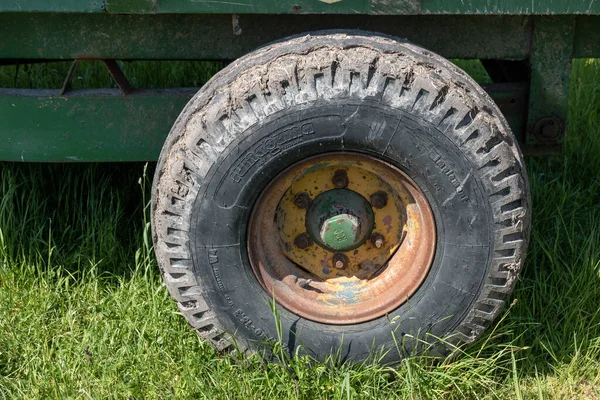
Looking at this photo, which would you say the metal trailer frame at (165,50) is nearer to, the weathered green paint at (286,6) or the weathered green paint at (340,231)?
the weathered green paint at (286,6)

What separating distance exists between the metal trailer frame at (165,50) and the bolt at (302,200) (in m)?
0.56

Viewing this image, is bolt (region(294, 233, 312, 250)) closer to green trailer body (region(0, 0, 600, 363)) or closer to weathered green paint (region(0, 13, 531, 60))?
green trailer body (region(0, 0, 600, 363))

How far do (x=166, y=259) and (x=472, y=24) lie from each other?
53.1 inches

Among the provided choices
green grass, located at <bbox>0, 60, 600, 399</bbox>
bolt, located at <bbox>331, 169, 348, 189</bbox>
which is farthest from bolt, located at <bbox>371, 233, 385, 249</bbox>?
green grass, located at <bbox>0, 60, 600, 399</bbox>

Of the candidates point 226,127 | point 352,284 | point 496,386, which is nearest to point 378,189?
point 352,284

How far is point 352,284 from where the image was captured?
2955mm

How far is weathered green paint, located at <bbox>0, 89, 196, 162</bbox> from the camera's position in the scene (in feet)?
9.80

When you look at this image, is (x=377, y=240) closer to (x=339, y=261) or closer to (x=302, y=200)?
(x=339, y=261)

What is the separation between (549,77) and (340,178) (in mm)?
867

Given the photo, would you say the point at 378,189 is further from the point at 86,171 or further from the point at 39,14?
the point at 86,171

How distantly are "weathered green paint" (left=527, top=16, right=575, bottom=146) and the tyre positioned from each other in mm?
419

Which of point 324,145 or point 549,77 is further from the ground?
point 549,77

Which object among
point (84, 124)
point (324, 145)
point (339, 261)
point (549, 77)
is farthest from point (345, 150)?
point (84, 124)

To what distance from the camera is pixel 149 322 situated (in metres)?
3.13
